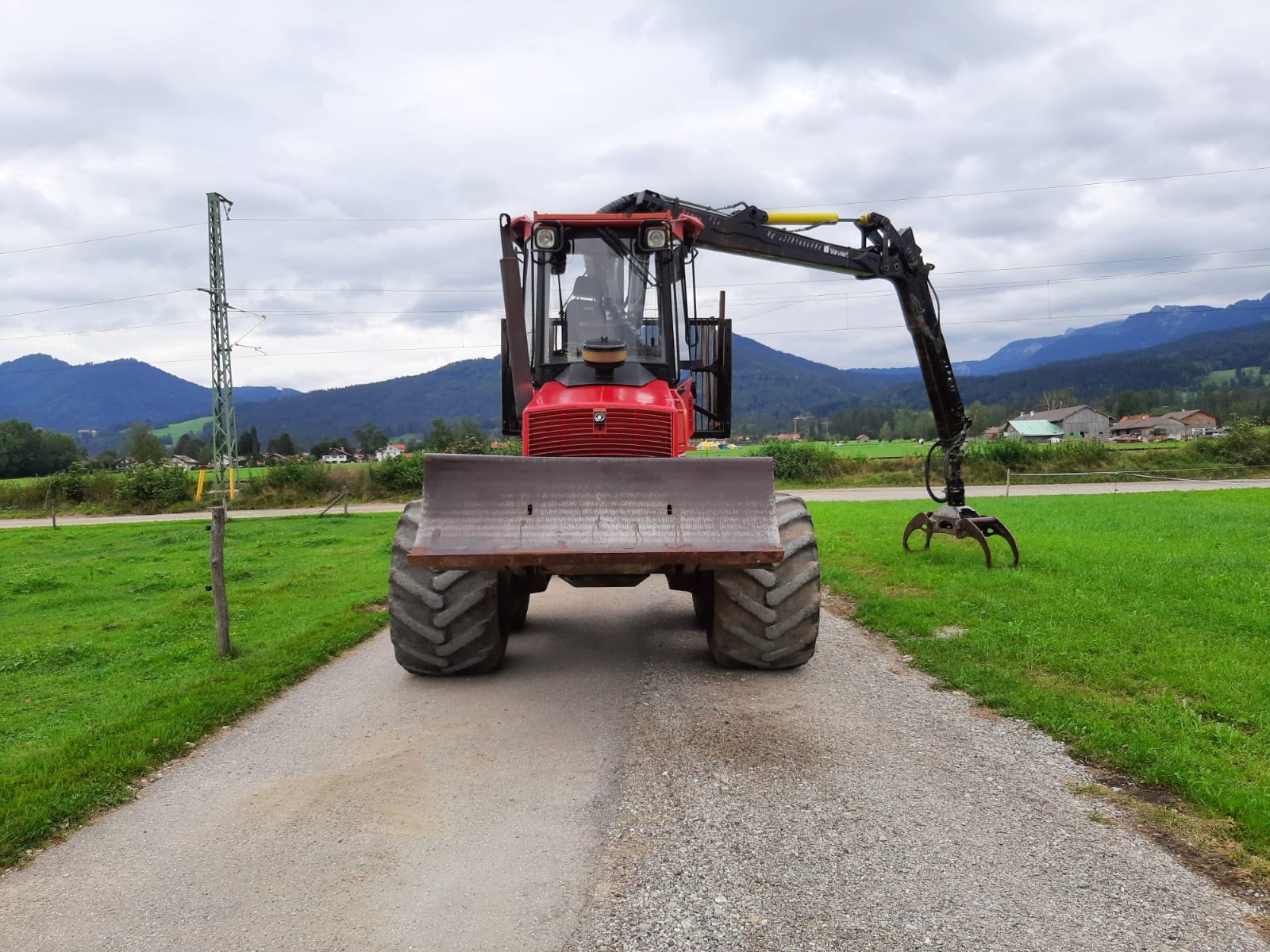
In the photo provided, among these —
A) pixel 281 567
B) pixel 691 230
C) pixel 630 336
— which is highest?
pixel 691 230

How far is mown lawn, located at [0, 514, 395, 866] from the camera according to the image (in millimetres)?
5121

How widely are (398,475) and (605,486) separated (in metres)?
31.4

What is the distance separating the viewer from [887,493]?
107ft

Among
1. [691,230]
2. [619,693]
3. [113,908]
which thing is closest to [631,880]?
[113,908]

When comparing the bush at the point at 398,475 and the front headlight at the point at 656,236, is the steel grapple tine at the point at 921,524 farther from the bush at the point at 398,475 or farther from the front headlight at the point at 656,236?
the bush at the point at 398,475

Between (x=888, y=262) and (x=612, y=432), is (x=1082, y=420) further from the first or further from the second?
(x=612, y=432)

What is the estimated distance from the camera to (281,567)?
16.2 metres

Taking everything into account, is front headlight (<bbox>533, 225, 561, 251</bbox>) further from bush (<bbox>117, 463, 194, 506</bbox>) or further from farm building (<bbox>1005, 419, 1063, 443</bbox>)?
farm building (<bbox>1005, 419, 1063, 443</bbox>)

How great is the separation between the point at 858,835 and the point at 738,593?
2736mm

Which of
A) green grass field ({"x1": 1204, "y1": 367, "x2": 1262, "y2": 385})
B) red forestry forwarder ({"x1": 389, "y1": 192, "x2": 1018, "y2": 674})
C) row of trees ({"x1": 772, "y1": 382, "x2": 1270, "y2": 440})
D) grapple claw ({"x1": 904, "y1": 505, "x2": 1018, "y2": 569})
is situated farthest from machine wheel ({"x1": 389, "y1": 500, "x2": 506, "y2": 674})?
green grass field ({"x1": 1204, "y1": 367, "x2": 1262, "y2": 385})

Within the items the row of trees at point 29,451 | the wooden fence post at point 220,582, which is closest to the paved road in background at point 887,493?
the row of trees at point 29,451

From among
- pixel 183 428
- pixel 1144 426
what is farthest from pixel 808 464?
pixel 183 428

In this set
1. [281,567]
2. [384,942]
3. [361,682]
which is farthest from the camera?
[281,567]

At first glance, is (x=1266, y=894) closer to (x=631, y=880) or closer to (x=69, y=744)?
(x=631, y=880)
